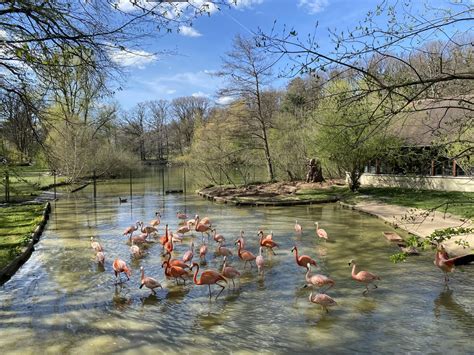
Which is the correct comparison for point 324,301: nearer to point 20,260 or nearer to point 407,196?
point 20,260

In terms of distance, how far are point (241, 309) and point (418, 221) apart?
10.1 metres

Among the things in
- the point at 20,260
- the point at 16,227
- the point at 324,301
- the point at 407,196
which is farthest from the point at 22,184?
the point at 324,301

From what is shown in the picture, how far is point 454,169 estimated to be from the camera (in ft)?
75.2

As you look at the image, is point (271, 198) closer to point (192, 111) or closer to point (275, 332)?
point (275, 332)

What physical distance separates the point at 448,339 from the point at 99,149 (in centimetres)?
3967

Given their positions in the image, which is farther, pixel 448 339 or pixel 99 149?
pixel 99 149

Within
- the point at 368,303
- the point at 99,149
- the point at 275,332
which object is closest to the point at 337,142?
the point at 368,303

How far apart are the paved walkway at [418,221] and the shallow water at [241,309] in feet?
3.14

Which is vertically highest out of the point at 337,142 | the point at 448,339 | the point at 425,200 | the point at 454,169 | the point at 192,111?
the point at 192,111

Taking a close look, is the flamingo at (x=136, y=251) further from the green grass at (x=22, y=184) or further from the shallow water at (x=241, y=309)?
the green grass at (x=22, y=184)

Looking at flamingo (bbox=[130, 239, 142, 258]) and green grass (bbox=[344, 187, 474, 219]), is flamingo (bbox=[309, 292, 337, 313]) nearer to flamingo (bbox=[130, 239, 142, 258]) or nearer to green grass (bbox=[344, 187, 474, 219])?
flamingo (bbox=[130, 239, 142, 258])

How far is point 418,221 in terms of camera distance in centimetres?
1532

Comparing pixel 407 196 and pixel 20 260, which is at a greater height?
pixel 407 196

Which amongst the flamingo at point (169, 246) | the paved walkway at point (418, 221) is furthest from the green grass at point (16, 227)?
the paved walkway at point (418, 221)
